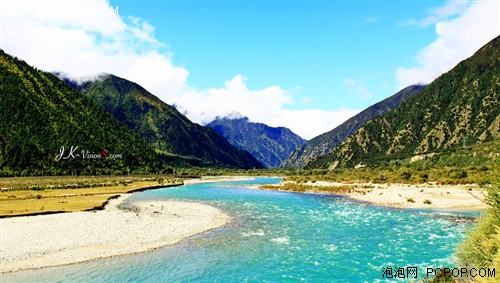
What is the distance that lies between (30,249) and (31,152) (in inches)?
6135

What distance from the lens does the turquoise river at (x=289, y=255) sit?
22969 mm

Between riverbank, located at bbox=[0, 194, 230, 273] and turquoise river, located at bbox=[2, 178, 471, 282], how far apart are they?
6.38 feet

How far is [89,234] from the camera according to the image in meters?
33.9

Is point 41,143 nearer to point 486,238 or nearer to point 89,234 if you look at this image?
point 89,234

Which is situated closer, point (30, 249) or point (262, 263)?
point (262, 263)

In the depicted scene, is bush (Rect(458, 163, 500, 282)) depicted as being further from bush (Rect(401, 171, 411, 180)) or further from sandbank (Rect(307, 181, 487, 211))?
bush (Rect(401, 171, 411, 180))

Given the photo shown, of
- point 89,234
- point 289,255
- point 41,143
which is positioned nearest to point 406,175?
point 289,255

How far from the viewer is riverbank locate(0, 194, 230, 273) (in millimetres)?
26803

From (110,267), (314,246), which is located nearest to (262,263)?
(314,246)

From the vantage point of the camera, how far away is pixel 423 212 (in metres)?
50.3

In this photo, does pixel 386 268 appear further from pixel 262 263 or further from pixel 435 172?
pixel 435 172

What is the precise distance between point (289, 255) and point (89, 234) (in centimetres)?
2096

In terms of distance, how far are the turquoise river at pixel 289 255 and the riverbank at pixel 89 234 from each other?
76.6 inches

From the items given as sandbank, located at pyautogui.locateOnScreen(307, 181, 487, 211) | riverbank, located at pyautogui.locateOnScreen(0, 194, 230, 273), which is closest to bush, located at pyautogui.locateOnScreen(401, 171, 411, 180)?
sandbank, located at pyautogui.locateOnScreen(307, 181, 487, 211)
